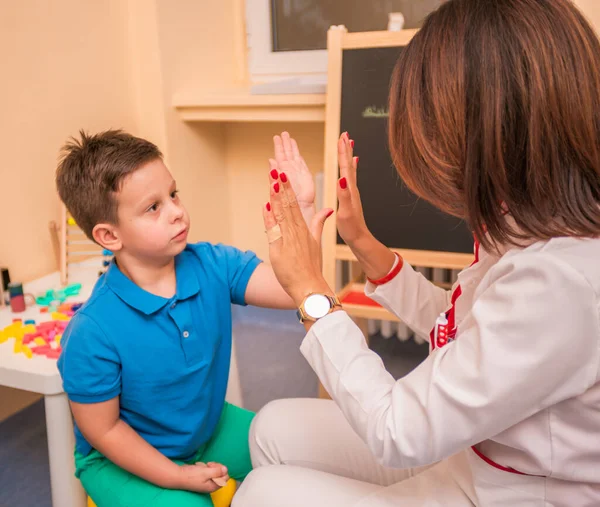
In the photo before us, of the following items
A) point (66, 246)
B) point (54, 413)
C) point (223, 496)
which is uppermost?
point (66, 246)

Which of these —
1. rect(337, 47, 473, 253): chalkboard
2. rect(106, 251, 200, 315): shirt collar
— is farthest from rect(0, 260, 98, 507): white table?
rect(337, 47, 473, 253): chalkboard

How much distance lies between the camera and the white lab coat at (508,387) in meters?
0.60

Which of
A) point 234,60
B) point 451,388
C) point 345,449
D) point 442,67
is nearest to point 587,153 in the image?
point 442,67

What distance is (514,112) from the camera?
64 centimetres

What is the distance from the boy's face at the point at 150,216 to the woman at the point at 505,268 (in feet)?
1.03

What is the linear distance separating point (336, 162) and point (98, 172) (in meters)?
0.82

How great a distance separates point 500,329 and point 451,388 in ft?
0.28

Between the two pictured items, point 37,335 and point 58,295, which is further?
point 58,295

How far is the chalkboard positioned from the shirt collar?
2.52ft

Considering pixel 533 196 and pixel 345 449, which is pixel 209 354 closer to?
pixel 345 449

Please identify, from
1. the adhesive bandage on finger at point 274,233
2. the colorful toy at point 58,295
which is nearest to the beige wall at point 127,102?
the colorful toy at point 58,295

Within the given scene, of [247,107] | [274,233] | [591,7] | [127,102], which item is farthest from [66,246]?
[591,7]

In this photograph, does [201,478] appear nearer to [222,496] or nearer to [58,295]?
[222,496]

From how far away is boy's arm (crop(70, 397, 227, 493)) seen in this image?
941mm
